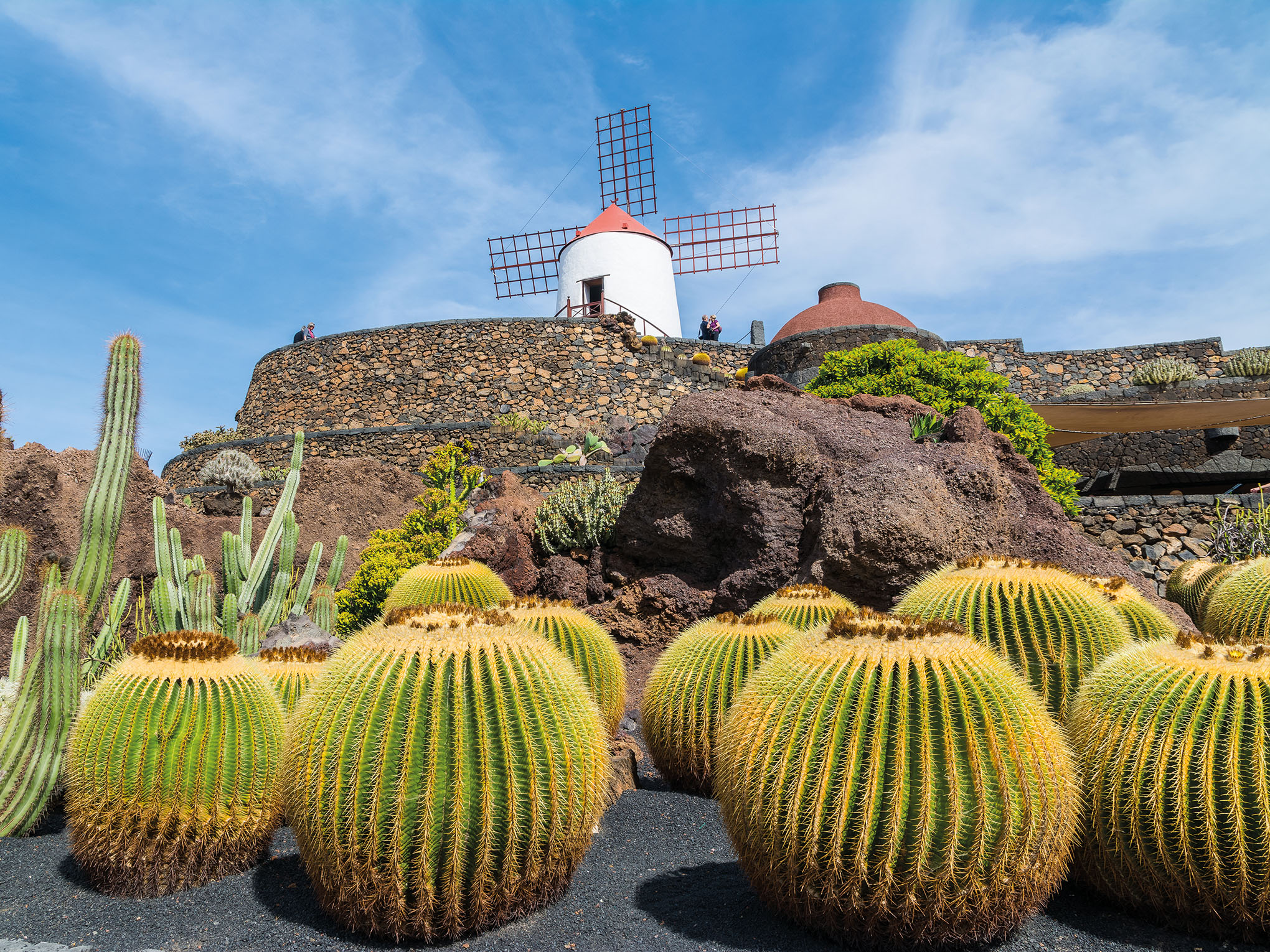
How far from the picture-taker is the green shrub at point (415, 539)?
9305 mm

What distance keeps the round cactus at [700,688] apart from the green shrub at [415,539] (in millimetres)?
4163

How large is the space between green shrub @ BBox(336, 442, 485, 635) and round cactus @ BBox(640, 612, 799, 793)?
164 inches

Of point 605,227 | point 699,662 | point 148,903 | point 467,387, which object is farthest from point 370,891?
point 605,227

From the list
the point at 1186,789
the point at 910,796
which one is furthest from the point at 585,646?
the point at 1186,789

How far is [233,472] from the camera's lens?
17984 millimetres

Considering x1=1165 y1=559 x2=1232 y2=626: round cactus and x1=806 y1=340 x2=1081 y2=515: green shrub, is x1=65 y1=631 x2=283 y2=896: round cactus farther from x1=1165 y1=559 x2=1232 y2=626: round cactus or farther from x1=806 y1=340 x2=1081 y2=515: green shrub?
x1=806 y1=340 x2=1081 y2=515: green shrub

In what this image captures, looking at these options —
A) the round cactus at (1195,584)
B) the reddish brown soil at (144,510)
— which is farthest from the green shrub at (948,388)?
the reddish brown soil at (144,510)

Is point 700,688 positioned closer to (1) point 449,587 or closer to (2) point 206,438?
(1) point 449,587

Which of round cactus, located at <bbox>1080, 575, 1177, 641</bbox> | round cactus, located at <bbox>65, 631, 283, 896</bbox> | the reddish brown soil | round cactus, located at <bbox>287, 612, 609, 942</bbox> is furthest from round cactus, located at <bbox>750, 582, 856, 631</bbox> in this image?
the reddish brown soil

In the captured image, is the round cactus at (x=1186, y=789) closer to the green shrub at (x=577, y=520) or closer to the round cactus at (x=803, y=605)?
the round cactus at (x=803, y=605)

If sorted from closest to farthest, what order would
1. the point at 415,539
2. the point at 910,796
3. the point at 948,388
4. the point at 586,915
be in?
1. the point at 910,796
2. the point at 586,915
3. the point at 415,539
4. the point at 948,388

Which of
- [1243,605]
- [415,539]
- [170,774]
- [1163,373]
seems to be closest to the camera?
[170,774]

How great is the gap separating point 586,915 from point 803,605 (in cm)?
228

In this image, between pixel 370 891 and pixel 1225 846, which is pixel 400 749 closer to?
pixel 370 891
